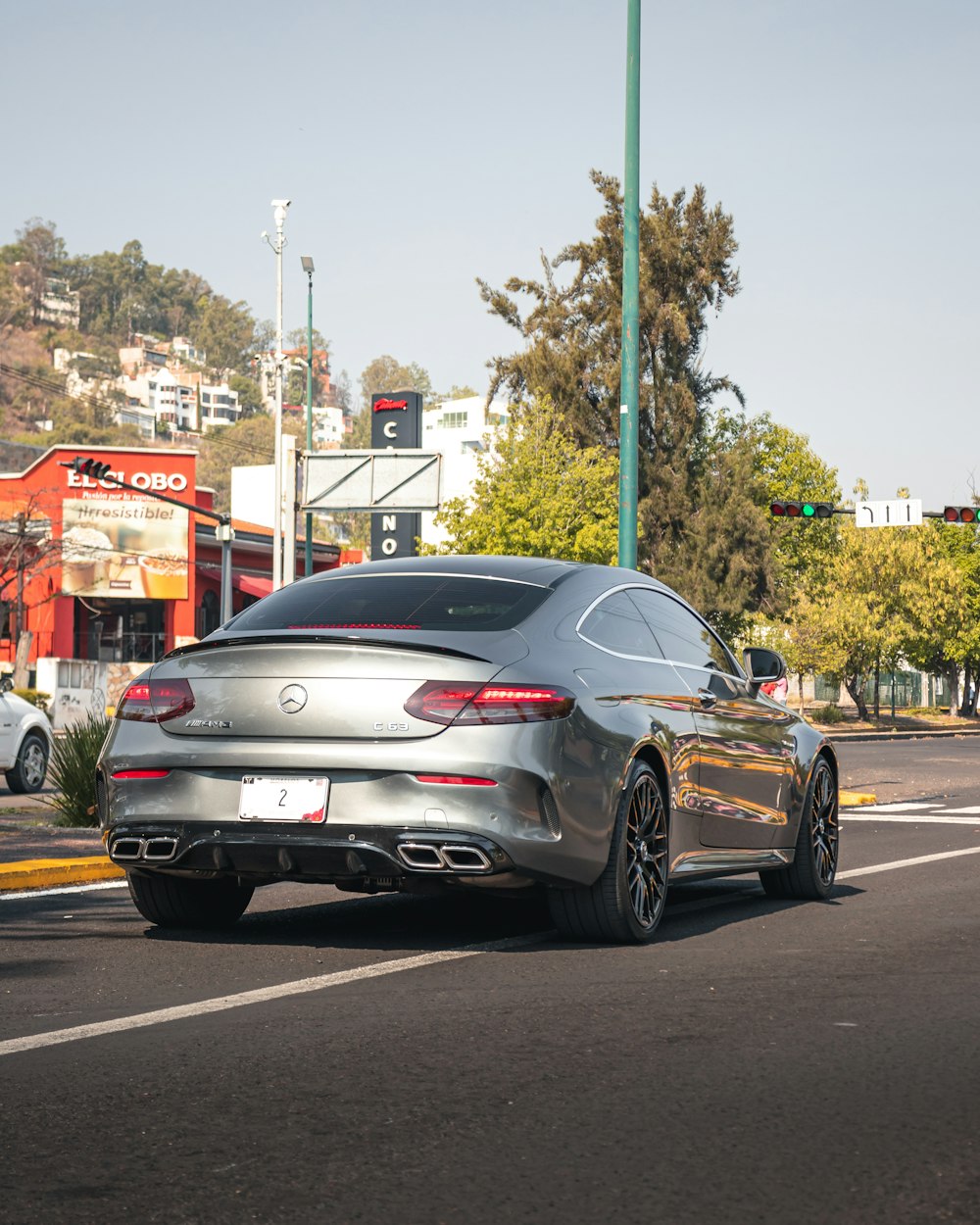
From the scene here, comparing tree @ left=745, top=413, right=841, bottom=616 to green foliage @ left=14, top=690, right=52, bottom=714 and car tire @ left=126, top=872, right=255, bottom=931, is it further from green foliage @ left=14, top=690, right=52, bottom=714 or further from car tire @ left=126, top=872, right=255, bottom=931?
car tire @ left=126, top=872, right=255, bottom=931

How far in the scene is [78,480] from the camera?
188ft

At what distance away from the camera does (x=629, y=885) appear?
729 centimetres

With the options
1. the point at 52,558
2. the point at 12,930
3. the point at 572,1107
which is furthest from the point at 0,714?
the point at 52,558

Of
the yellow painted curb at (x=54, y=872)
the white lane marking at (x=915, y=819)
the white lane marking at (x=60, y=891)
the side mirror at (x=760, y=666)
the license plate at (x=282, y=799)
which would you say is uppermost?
the side mirror at (x=760, y=666)

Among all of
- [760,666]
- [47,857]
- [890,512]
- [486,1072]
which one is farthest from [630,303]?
Answer: [890,512]

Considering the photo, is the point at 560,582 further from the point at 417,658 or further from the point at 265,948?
the point at 265,948

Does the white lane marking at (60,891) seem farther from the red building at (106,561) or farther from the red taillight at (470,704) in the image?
the red building at (106,561)

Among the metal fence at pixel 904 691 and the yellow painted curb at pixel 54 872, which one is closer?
the yellow painted curb at pixel 54 872

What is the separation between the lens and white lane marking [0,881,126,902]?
8.98 m

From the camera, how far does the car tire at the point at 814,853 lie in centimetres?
930

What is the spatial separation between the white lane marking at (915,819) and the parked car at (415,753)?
8.05m

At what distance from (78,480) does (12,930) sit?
5116 centimetres

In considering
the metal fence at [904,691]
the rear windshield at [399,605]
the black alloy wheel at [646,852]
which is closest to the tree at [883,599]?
the metal fence at [904,691]

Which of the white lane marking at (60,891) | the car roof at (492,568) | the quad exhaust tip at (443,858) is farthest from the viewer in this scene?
the white lane marking at (60,891)
